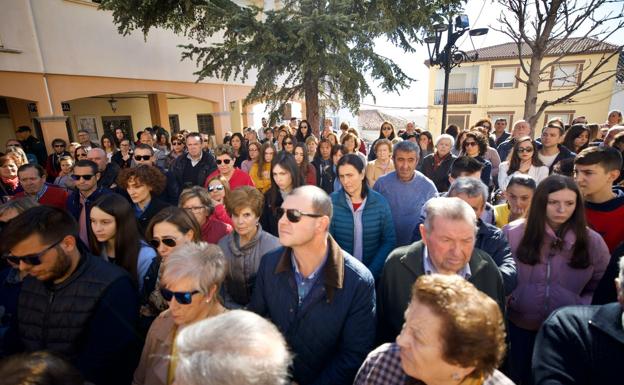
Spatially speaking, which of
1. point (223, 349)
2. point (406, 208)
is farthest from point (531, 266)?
point (223, 349)

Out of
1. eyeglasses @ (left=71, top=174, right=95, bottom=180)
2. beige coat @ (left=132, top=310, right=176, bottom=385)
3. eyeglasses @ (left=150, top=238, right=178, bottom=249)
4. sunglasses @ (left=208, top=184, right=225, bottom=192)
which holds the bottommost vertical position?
beige coat @ (left=132, top=310, right=176, bottom=385)

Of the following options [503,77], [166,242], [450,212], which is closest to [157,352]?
Answer: [166,242]

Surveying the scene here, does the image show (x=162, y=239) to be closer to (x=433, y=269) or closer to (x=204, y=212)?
(x=204, y=212)

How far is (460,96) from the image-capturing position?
2658 cm

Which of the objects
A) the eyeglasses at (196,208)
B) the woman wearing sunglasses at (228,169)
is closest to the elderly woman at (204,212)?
the eyeglasses at (196,208)

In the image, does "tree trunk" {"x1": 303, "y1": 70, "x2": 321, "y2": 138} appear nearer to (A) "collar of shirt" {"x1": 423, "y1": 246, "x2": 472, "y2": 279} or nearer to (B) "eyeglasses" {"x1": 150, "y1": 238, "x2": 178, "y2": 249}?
(B) "eyeglasses" {"x1": 150, "y1": 238, "x2": 178, "y2": 249}

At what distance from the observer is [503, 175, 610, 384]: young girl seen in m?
2.30

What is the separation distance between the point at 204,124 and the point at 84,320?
56.0 ft

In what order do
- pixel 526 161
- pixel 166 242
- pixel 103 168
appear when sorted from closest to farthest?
1. pixel 166 242
2. pixel 526 161
3. pixel 103 168

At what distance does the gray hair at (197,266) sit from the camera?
72.8 inches

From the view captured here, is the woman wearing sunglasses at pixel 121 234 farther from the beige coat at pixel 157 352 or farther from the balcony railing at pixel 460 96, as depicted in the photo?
the balcony railing at pixel 460 96

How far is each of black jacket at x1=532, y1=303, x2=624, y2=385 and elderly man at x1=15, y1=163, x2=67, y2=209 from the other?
5.07 m

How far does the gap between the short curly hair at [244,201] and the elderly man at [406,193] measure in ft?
5.83

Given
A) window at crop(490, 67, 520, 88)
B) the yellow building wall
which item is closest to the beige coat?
the yellow building wall
